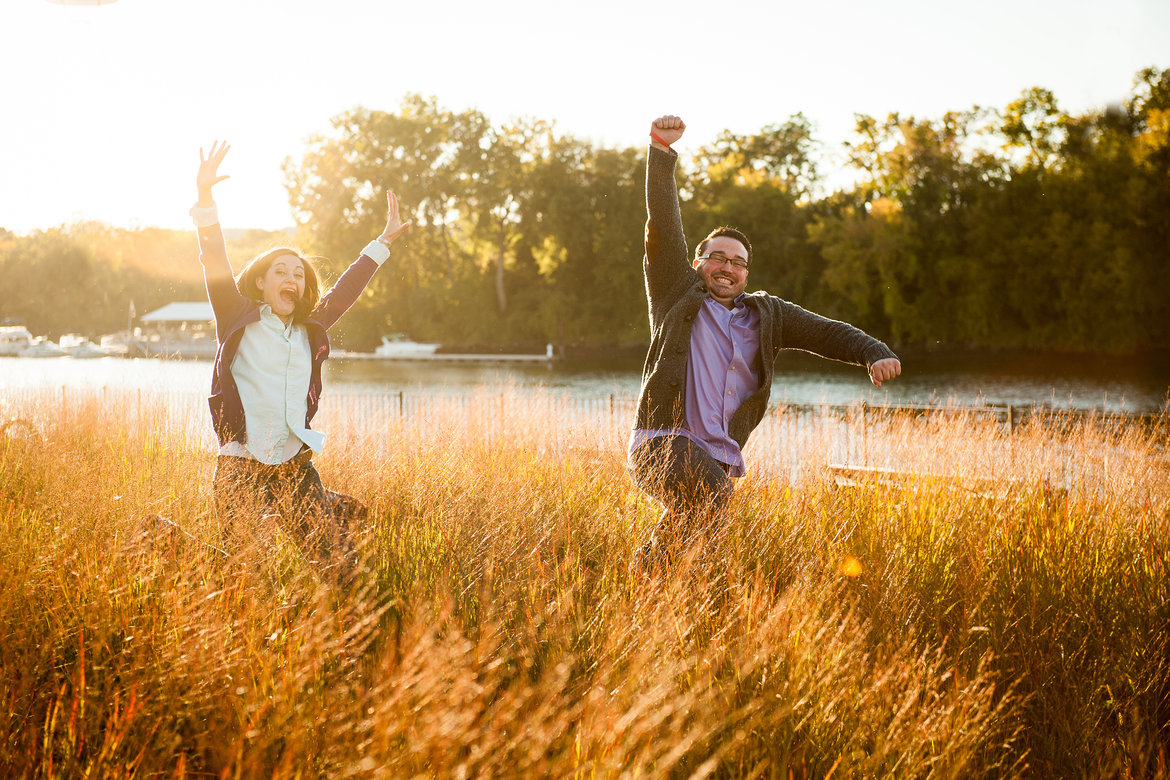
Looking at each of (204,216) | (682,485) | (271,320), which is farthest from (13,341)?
(682,485)

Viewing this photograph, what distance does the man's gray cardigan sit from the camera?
3.78 m

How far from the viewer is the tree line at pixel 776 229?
132ft

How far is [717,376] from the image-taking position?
386 centimetres

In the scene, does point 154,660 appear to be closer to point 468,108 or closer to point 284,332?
point 284,332

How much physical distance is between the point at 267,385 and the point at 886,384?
3253cm

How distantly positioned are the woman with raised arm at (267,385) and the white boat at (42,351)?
71050 millimetres

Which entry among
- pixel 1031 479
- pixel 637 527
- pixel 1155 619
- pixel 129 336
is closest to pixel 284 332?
pixel 637 527

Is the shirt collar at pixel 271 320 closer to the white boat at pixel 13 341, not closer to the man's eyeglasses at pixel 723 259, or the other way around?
the man's eyeglasses at pixel 723 259

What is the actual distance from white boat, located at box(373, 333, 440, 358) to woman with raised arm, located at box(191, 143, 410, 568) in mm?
55689

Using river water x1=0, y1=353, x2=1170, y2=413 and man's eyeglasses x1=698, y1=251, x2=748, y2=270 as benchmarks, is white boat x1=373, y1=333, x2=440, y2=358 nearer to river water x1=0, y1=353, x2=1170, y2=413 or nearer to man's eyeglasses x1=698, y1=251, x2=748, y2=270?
river water x1=0, y1=353, x2=1170, y2=413

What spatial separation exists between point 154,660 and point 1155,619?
3.96m

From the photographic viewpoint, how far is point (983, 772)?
2.71 metres

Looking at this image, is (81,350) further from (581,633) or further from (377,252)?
(581,633)

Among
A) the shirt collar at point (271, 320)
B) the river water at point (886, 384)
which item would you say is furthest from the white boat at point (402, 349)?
the shirt collar at point (271, 320)
